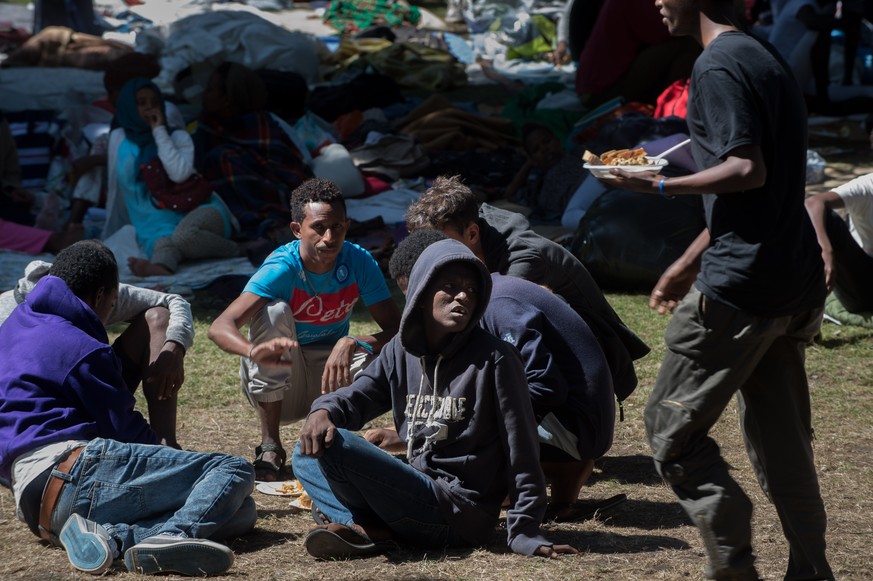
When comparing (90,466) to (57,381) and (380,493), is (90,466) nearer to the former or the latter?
(57,381)

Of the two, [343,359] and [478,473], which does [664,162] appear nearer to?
[478,473]

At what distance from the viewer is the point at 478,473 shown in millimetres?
3762

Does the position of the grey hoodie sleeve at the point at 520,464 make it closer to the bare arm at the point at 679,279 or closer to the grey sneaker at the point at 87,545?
the bare arm at the point at 679,279

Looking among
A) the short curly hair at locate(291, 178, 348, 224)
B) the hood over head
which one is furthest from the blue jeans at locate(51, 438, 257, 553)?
the short curly hair at locate(291, 178, 348, 224)

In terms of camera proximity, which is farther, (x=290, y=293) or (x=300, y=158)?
(x=300, y=158)

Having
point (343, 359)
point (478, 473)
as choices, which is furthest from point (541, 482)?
point (343, 359)

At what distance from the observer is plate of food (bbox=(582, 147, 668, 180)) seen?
3313 mm

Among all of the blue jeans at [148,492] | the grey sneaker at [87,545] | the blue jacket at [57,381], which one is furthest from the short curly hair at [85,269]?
the grey sneaker at [87,545]

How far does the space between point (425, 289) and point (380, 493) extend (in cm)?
68

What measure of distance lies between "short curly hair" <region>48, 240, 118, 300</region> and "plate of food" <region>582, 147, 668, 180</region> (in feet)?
5.81

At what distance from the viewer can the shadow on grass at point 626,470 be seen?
184 inches

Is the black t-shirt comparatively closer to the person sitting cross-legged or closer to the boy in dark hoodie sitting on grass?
the boy in dark hoodie sitting on grass

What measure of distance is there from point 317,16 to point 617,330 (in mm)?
16079

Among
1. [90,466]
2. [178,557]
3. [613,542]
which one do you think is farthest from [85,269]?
[613,542]
